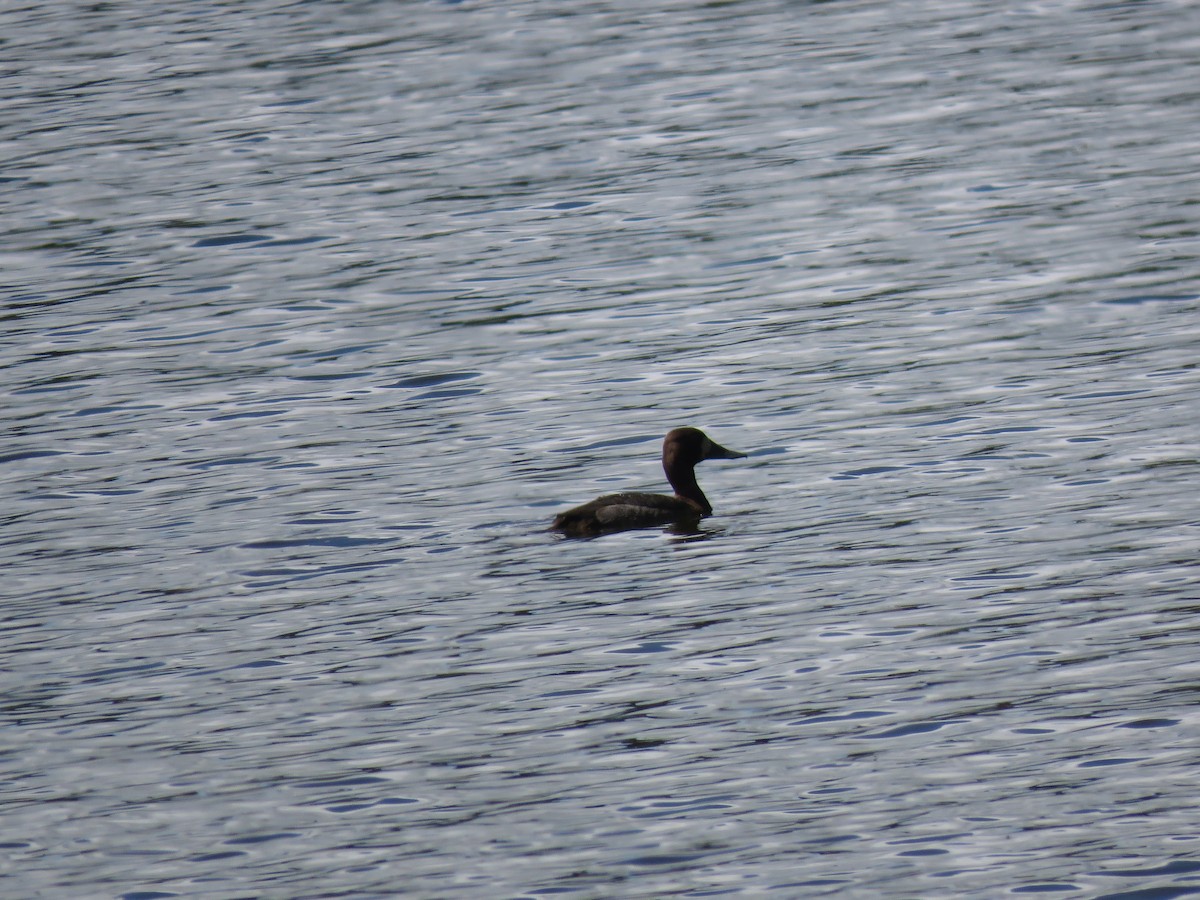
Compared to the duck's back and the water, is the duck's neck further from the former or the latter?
the water

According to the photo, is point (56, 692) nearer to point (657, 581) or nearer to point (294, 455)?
point (657, 581)

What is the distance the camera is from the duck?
45.2 ft

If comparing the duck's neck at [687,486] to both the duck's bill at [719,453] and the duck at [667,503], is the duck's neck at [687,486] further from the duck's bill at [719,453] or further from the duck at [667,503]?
the duck's bill at [719,453]

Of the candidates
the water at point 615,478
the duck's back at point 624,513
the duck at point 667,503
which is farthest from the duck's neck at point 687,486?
the water at point 615,478

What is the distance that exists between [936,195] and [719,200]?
2.67 m

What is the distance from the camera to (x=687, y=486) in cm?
1464

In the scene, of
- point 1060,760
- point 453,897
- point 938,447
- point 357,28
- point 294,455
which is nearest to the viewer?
point 453,897

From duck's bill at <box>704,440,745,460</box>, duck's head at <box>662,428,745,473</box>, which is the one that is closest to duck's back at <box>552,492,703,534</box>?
duck's head at <box>662,428,745,473</box>

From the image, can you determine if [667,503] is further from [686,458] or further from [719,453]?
[719,453]

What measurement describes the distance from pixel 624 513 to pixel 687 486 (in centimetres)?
85

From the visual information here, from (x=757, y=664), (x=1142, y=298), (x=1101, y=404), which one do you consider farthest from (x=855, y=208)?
(x=757, y=664)

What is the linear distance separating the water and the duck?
0.61 ft

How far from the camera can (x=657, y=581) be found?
12984 millimetres

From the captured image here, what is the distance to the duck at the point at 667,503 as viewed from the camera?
1377cm
